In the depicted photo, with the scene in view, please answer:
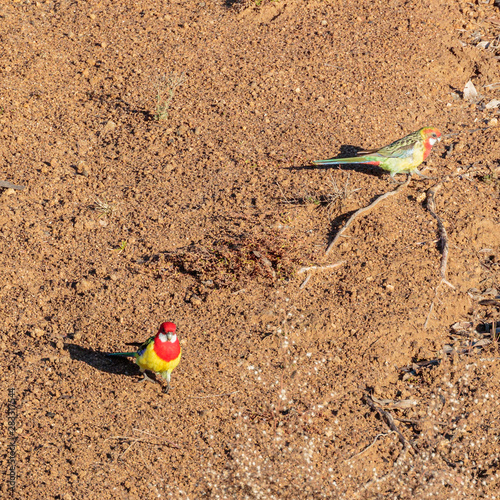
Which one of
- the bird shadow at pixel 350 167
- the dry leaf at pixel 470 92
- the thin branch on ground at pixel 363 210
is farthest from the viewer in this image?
the dry leaf at pixel 470 92

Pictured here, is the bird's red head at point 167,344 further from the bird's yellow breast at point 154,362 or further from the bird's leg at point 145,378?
the bird's leg at point 145,378

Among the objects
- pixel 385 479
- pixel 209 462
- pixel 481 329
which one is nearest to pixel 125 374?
pixel 209 462

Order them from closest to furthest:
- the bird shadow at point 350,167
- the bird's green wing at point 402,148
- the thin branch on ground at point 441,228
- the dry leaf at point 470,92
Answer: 1. the thin branch on ground at point 441,228
2. the bird's green wing at point 402,148
3. the bird shadow at point 350,167
4. the dry leaf at point 470,92

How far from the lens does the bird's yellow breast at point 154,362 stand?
15.8 feet

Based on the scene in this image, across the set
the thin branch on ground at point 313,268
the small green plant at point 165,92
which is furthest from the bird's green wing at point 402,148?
the small green plant at point 165,92

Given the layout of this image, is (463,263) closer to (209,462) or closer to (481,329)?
(481,329)

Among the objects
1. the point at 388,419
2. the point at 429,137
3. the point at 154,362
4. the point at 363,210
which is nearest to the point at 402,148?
the point at 429,137

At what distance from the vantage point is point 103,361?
5.27 metres

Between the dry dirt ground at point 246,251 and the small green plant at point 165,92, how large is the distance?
0.17 ft

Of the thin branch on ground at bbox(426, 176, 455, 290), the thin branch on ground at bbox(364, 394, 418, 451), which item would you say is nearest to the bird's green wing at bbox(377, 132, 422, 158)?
the thin branch on ground at bbox(426, 176, 455, 290)

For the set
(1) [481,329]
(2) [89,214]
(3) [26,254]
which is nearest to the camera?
(1) [481,329]

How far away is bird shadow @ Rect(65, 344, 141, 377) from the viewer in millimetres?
5219

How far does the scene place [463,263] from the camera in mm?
5879

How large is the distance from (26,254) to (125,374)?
1.71m
